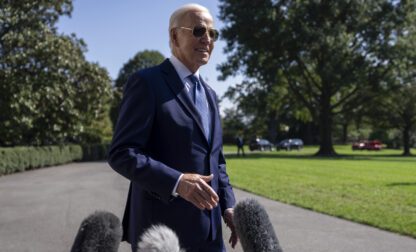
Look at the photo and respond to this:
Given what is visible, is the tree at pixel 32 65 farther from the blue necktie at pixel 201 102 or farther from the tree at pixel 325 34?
the blue necktie at pixel 201 102

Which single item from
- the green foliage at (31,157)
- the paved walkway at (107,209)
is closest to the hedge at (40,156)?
the green foliage at (31,157)

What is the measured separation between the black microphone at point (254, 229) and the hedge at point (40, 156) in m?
19.3

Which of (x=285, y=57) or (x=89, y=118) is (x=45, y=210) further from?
(x=285, y=57)

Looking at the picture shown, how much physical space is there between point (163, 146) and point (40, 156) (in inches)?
904

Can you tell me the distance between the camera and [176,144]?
172 cm

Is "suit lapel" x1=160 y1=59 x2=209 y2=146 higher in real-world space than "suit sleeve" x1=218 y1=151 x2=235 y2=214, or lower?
higher

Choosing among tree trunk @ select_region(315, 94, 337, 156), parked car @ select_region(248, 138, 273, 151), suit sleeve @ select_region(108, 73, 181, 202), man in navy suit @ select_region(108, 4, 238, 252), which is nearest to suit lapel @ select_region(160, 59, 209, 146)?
man in navy suit @ select_region(108, 4, 238, 252)

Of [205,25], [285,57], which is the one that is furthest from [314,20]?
[205,25]

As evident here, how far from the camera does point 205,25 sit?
1.87 meters

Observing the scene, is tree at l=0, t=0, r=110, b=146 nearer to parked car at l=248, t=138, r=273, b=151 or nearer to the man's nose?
the man's nose

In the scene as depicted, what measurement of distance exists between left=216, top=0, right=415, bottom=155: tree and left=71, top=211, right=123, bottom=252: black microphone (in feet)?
94.0

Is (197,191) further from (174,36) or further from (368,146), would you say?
(368,146)

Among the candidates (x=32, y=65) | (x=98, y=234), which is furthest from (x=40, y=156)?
(x=98, y=234)

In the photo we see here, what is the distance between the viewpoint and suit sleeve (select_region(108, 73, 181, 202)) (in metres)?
1.51
